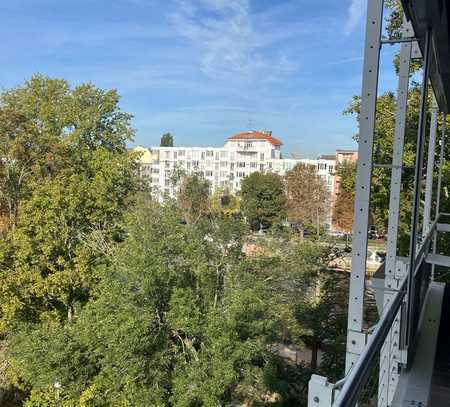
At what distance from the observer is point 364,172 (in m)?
1.30

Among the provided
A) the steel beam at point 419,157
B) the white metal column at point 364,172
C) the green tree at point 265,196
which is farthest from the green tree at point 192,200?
the green tree at point 265,196

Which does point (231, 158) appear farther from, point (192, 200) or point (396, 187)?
point (396, 187)

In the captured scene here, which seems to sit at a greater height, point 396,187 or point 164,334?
point 396,187

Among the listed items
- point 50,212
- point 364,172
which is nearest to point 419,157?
point 364,172

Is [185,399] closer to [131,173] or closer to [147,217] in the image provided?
[147,217]

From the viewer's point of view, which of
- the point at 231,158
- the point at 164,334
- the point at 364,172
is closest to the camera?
the point at 364,172

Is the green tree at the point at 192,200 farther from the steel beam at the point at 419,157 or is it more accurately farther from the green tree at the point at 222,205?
the steel beam at the point at 419,157

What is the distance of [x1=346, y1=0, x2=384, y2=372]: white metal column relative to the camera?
1.28m

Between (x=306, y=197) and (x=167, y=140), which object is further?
(x=167, y=140)

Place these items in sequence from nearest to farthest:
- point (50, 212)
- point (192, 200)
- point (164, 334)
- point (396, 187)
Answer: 1. point (396, 187)
2. point (164, 334)
3. point (50, 212)
4. point (192, 200)

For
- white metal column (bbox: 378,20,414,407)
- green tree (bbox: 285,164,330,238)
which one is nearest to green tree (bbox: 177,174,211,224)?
green tree (bbox: 285,164,330,238)

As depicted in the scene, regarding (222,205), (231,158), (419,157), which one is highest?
(231,158)

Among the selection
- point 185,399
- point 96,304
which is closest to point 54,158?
point 96,304

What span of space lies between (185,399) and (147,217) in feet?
11.1
